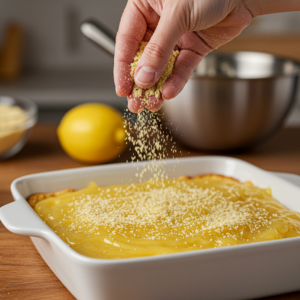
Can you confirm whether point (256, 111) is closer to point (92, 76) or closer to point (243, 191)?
point (243, 191)

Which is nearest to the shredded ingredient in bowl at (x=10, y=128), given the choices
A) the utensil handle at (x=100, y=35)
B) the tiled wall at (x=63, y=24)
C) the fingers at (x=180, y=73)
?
the utensil handle at (x=100, y=35)

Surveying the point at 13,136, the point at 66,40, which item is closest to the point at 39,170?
the point at 13,136

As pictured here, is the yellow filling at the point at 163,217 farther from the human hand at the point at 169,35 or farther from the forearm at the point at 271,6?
the forearm at the point at 271,6

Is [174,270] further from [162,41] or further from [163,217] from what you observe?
[162,41]

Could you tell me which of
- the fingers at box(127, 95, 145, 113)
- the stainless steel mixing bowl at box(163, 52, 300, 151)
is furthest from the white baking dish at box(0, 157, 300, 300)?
the stainless steel mixing bowl at box(163, 52, 300, 151)

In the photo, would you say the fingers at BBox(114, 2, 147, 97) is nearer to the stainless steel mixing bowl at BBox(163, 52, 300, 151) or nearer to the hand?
the hand

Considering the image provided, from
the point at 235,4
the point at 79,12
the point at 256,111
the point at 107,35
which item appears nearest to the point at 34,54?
the point at 79,12

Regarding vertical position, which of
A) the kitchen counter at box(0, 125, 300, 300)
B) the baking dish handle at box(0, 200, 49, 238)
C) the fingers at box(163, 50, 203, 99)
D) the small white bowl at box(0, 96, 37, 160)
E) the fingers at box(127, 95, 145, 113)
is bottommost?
the kitchen counter at box(0, 125, 300, 300)
